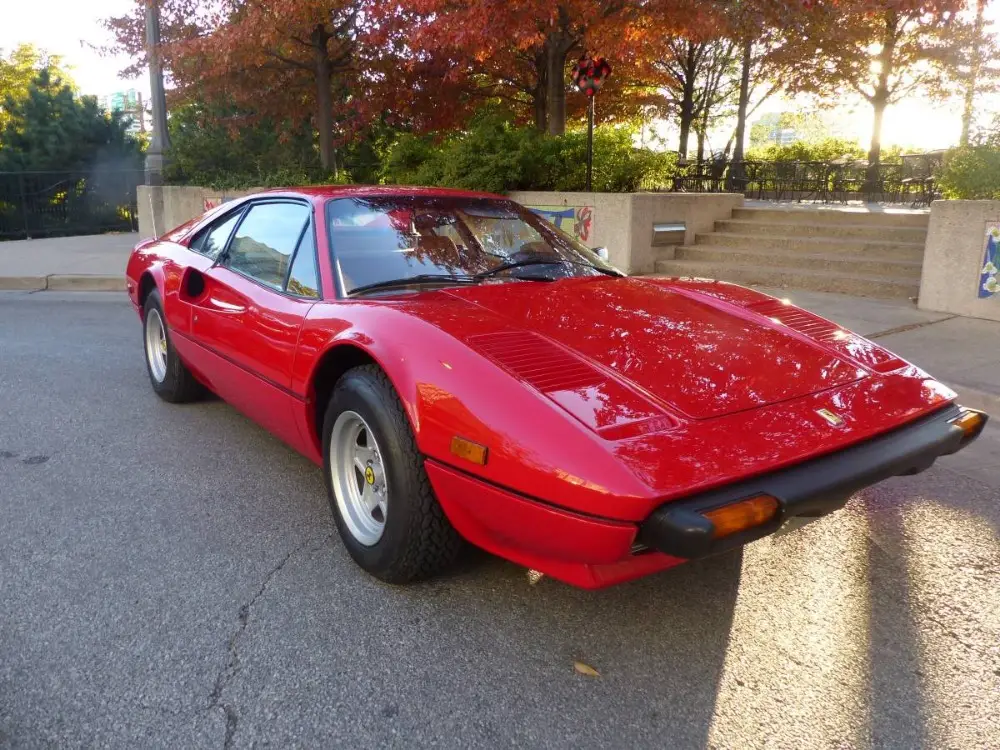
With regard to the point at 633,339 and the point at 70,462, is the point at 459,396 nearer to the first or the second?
the point at 633,339

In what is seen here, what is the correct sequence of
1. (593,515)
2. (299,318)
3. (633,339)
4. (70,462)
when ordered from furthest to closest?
(70,462), (299,318), (633,339), (593,515)

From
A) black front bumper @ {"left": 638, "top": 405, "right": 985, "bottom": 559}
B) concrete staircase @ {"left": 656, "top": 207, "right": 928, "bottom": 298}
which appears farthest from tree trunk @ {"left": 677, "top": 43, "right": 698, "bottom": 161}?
black front bumper @ {"left": 638, "top": 405, "right": 985, "bottom": 559}

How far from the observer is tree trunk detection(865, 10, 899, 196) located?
16.7 meters

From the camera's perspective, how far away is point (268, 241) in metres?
3.68

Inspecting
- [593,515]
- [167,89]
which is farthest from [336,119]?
[593,515]

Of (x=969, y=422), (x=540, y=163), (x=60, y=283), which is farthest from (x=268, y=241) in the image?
(x=60, y=283)

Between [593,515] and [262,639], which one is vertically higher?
[593,515]

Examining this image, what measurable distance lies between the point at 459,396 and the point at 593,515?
0.56 meters

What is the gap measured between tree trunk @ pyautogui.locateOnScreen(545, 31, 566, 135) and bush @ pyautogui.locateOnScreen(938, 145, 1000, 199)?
5013mm

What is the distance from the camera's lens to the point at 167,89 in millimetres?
14055

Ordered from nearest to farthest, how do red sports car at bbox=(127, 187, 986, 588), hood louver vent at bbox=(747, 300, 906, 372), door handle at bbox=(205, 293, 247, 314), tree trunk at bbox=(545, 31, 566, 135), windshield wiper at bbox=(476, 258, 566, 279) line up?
red sports car at bbox=(127, 187, 986, 588)
hood louver vent at bbox=(747, 300, 906, 372)
windshield wiper at bbox=(476, 258, 566, 279)
door handle at bbox=(205, 293, 247, 314)
tree trunk at bbox=(545, 31, 566, 135)

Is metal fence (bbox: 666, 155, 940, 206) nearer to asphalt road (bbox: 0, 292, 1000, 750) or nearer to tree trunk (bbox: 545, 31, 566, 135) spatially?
tree trunk (bbox: 545, 31, 566, 135)

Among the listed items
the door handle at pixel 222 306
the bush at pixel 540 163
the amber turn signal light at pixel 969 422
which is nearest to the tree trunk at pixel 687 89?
the bush at pixel 540 163

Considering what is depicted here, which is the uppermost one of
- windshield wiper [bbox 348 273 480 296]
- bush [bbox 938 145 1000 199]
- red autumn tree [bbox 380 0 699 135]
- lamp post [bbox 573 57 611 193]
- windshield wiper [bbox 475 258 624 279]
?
red autumn tree [bbox 380 0 699 135]
